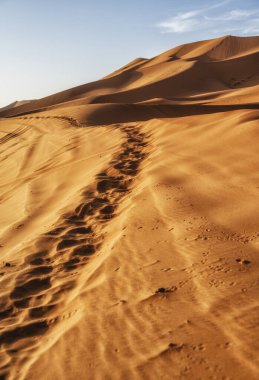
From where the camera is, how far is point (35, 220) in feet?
18.7

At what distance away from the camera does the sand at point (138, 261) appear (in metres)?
2.58

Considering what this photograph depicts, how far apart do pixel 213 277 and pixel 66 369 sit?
1234 millimetres

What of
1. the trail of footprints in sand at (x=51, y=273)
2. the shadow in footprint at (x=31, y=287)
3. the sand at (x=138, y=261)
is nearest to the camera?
the sand at (x=138, y=261)

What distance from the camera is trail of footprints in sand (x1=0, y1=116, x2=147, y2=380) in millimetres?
3024

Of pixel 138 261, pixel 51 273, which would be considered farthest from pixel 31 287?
pixel 138 261

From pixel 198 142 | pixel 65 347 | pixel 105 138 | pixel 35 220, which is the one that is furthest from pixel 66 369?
pixel 105 138

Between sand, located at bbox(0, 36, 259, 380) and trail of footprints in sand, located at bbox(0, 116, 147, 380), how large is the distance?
0.01 m

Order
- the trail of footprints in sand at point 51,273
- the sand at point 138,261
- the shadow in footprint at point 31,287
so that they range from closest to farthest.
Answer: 1. the sand at point 138,261
2. the trail of footprints in sand at point 51,273
3. the shadow in footprint at point 31,287

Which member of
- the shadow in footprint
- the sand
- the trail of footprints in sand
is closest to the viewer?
the sand

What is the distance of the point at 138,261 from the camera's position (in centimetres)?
378

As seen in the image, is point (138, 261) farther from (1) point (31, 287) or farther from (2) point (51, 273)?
(1) point (31, 287)

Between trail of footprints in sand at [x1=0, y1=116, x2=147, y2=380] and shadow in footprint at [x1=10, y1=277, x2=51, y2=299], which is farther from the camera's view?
shadow in footprint at [x1=10, y1=277, x2=51, y2=299]

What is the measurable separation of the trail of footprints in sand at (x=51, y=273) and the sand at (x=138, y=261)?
1 cm

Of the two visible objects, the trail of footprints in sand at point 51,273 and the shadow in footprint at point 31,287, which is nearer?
the trail of footprints in sand at point 51,273
